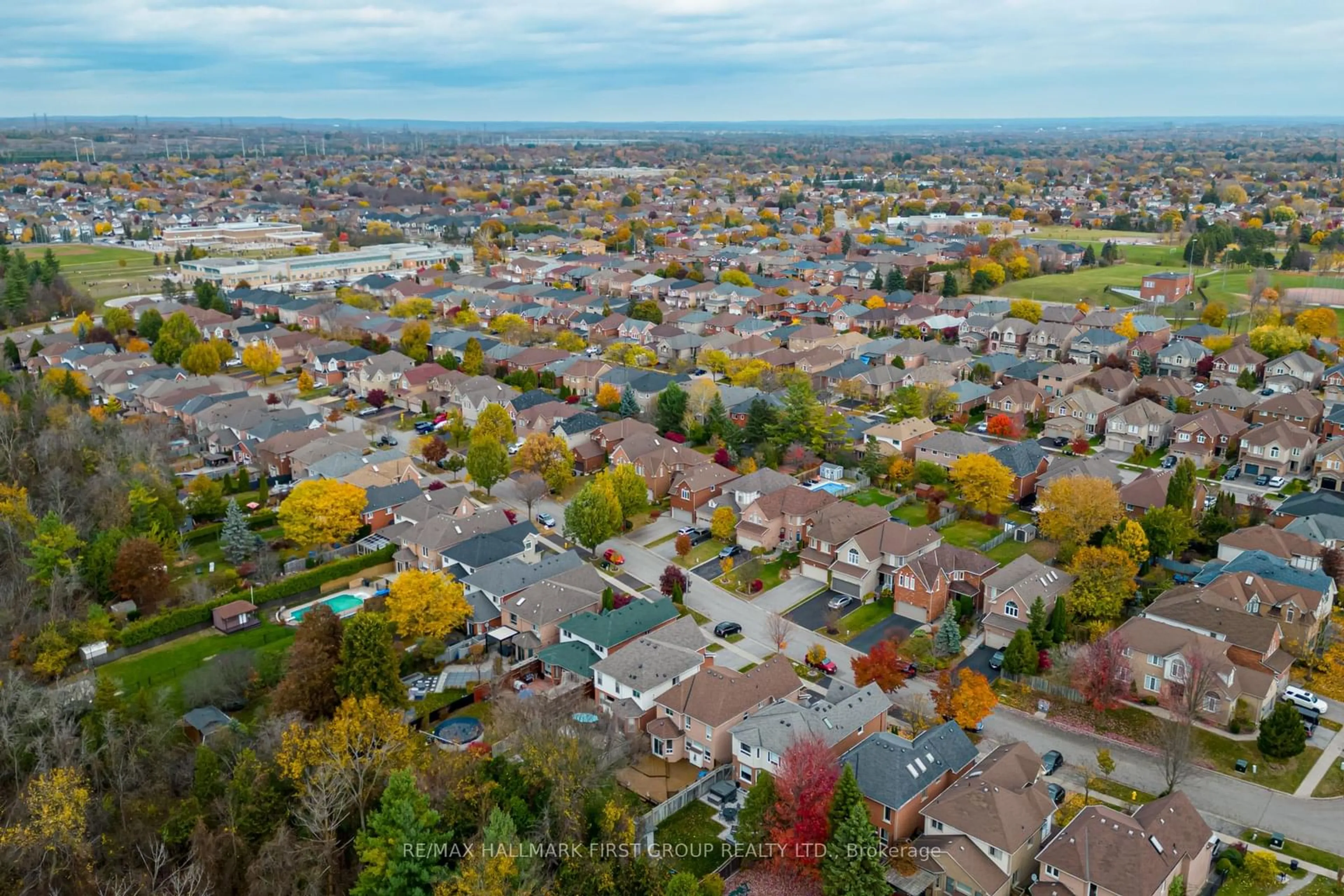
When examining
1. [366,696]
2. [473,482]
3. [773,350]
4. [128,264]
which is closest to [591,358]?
[773,350]

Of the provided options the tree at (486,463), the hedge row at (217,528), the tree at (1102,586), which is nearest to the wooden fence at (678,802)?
the tree at (1102,586)

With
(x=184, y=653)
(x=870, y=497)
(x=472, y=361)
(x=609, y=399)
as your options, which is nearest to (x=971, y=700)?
(x=870, y=497)

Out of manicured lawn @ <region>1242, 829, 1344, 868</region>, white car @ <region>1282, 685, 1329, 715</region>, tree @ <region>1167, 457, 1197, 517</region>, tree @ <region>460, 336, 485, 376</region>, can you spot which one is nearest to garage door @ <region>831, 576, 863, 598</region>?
tree @ <region>1167, 457, 1197, 517</region>

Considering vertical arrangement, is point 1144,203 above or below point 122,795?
above

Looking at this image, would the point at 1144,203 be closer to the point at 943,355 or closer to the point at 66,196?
the point at 943,355

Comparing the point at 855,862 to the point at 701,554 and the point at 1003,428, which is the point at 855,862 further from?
the point at 1003,428
